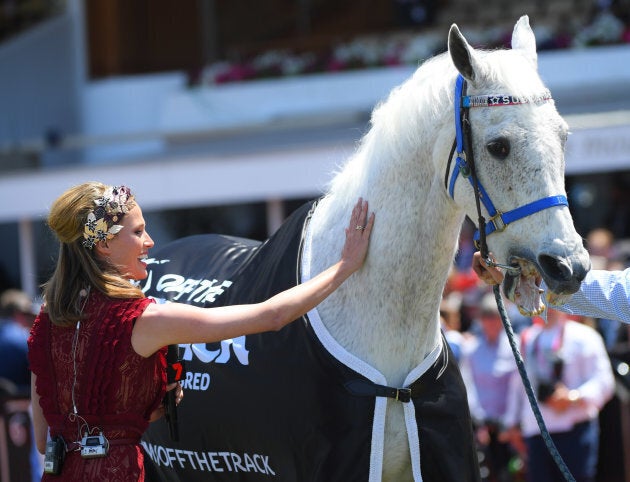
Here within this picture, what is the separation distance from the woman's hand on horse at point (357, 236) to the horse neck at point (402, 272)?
28 mm

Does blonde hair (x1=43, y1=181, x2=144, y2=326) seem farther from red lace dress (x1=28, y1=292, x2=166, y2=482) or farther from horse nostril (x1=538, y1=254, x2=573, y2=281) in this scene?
horse nostril (x1=538, y1=254, x2=573, y2=281)

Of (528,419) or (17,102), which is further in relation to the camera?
(17,102)

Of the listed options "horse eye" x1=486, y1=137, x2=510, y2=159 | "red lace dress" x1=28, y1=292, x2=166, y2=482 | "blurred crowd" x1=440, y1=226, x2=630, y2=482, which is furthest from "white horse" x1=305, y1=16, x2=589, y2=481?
"blurred crowd" x1=440, y1=226, x2=630, y2=482

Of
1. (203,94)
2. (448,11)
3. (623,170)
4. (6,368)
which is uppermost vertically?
(448,11)

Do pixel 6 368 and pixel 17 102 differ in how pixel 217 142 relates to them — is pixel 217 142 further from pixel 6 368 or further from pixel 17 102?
pixel 6 368

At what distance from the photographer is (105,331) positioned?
2949mm

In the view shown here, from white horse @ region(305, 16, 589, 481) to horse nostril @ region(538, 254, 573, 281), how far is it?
1.7 inches

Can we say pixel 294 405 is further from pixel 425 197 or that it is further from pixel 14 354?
pixel 14 354

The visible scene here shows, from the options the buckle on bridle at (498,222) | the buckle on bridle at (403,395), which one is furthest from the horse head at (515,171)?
the buckle on bridle at (403,395)

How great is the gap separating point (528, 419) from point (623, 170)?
20.7 ft

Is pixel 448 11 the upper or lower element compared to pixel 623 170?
upper

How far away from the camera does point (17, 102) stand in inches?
662

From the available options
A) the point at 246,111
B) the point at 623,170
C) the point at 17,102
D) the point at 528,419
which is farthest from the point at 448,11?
the point at 528,419

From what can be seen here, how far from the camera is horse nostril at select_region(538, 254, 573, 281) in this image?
2904mm
